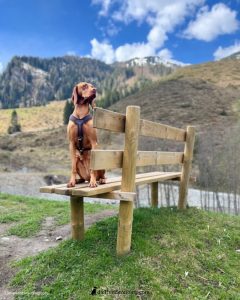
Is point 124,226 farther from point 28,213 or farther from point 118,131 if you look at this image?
point 28,213

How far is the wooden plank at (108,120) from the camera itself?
15.0 feet

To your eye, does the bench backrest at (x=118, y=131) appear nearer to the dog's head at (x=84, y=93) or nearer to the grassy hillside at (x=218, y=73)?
the dog's head at (x=84, y=93)

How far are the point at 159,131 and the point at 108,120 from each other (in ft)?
5.87

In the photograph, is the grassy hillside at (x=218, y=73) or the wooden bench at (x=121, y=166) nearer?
the wooden bench at (x=121, y=166)

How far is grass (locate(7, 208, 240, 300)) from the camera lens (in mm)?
4516

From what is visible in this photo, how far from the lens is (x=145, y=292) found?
445 centimetres

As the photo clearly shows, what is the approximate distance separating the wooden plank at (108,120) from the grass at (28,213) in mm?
3606

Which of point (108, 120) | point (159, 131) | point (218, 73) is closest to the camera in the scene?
point (108, 120)

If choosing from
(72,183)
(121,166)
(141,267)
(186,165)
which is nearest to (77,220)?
(72,183)

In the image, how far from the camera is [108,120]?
4.80 m

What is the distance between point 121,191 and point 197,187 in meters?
27.0

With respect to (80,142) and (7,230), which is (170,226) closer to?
(80,142)

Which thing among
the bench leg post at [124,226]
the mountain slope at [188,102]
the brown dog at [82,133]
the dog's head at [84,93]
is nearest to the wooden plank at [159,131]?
the brown dog at [82,133]

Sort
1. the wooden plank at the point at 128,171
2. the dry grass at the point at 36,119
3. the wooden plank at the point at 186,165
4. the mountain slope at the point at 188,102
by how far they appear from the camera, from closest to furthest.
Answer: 1. the wooden plank at the point at 128,171
2. the wooden plank at the point at 186,165
3. the mountain slope at the point at 188,102
4. the dry grass at the point at 36,119
